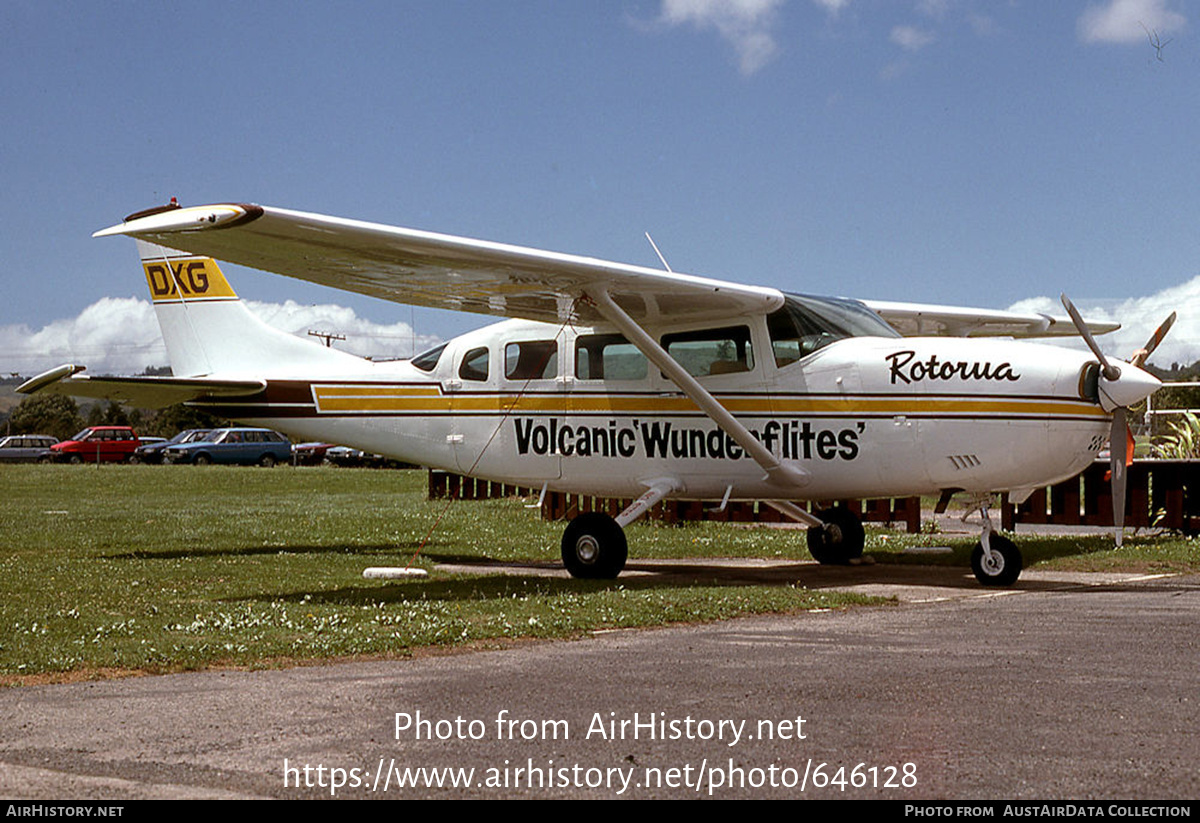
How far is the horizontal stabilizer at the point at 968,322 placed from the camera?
52.6 ft

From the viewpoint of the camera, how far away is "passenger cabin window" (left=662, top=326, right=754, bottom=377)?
12.8 metres

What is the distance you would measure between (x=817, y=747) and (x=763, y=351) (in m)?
8.01

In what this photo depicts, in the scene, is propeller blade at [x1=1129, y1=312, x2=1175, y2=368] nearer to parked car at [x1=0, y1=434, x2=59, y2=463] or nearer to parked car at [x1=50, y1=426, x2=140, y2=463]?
parked car at [x1=50, y1=426, x2=140, y2=463]

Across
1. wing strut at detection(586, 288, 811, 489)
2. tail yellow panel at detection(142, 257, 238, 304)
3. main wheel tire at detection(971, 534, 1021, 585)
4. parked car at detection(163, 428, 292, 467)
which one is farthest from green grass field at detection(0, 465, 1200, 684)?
parked car at detection(163, 428, 292, 467)

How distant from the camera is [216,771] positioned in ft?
15.4

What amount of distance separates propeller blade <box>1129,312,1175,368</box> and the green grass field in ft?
8.56

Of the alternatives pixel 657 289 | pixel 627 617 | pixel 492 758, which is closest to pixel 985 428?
pixel 657 289

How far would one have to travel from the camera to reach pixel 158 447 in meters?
65.4

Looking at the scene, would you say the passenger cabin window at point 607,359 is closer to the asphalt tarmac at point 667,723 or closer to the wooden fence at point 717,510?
the wooden fence at point 717,510

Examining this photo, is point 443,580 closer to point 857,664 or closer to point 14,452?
point 857,664

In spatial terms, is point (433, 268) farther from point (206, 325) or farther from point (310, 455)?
point (310, 455)

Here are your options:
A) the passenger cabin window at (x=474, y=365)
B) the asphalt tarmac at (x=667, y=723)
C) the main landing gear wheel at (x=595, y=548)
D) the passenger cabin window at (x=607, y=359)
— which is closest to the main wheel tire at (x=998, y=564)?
the asphalt tarmac at (x=667, y=723)

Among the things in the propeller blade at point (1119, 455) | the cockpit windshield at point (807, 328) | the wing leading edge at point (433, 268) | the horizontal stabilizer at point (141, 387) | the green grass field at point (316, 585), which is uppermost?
the wing leading edge at point (433, 268)

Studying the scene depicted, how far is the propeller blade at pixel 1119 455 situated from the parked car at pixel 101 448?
6132cm
